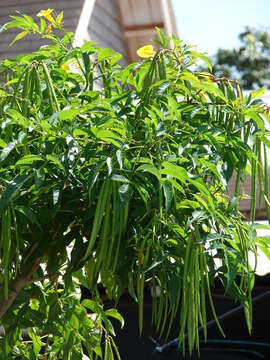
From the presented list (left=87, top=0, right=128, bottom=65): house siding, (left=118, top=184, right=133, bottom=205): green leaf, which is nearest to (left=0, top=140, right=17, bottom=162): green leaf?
(left=118, top=184, right=133, bottom=205): green leaf

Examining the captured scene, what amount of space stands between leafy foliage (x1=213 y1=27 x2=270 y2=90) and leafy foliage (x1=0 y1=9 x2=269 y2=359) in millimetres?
34100

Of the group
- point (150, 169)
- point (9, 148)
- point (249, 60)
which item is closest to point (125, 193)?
point (150, 169)

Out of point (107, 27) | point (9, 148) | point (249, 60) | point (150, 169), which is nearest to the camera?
point (150, 169)

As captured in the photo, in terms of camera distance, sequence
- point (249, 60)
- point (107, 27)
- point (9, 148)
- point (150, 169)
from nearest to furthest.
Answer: point (150, 169), point (9, 148), point (107, 27), point (249, 60)

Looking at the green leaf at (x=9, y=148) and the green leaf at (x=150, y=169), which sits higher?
the green leaf at (x=9, y=148)

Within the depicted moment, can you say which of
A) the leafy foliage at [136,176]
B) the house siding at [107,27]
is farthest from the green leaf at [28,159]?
the house siding at [107,27]

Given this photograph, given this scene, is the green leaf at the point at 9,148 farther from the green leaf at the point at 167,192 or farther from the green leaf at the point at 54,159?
the green leaf at the point at 167,192

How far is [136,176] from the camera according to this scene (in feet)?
5.47

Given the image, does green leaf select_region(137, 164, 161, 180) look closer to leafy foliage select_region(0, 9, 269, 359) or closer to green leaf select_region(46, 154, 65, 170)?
leafy foliage select_region(0, 9, 269, 359)

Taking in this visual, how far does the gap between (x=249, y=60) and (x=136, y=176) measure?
35.6 metres

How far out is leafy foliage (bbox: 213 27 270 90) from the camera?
3597 cm

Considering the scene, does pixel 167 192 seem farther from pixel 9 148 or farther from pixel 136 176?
pixel 9 148

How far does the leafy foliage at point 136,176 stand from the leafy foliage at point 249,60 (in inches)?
1343

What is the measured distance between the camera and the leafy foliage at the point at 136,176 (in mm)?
1654
